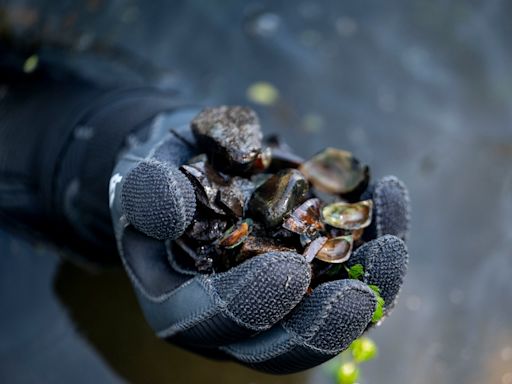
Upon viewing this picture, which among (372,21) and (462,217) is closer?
(462,217)

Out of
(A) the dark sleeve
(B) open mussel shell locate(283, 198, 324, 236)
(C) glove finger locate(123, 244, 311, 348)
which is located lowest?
(A) the dark sleeve

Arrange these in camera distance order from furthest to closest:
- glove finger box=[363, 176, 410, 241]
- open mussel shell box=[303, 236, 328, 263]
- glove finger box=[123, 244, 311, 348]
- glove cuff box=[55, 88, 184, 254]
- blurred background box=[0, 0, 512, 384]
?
blurred background box=[0, 0, 512, 384] < glove cuff box=[55, 88, 184, 254] < glove finger box=[363, 176, 410, 241] < open mussel shell box=[303, 236, 328, 263] < glove finger box=[123, 244, 311, 348]

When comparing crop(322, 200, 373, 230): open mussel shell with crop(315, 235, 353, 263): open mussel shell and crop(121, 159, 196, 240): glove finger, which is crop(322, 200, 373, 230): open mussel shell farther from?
crop(121, 159, 196, 240): glove finger

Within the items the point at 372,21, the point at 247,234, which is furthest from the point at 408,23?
the point at 247,234

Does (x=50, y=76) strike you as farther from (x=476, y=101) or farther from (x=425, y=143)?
(x=476, y=101)

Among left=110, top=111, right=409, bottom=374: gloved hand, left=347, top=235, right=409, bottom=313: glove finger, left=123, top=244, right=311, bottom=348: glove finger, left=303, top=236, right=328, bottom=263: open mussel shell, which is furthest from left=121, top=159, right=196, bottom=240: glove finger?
left=347, top=235, right=409, bottom=313: glove finger

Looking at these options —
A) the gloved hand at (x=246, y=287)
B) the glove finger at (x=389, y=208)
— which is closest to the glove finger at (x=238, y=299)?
the gloved hand at (x=246, y=287)
